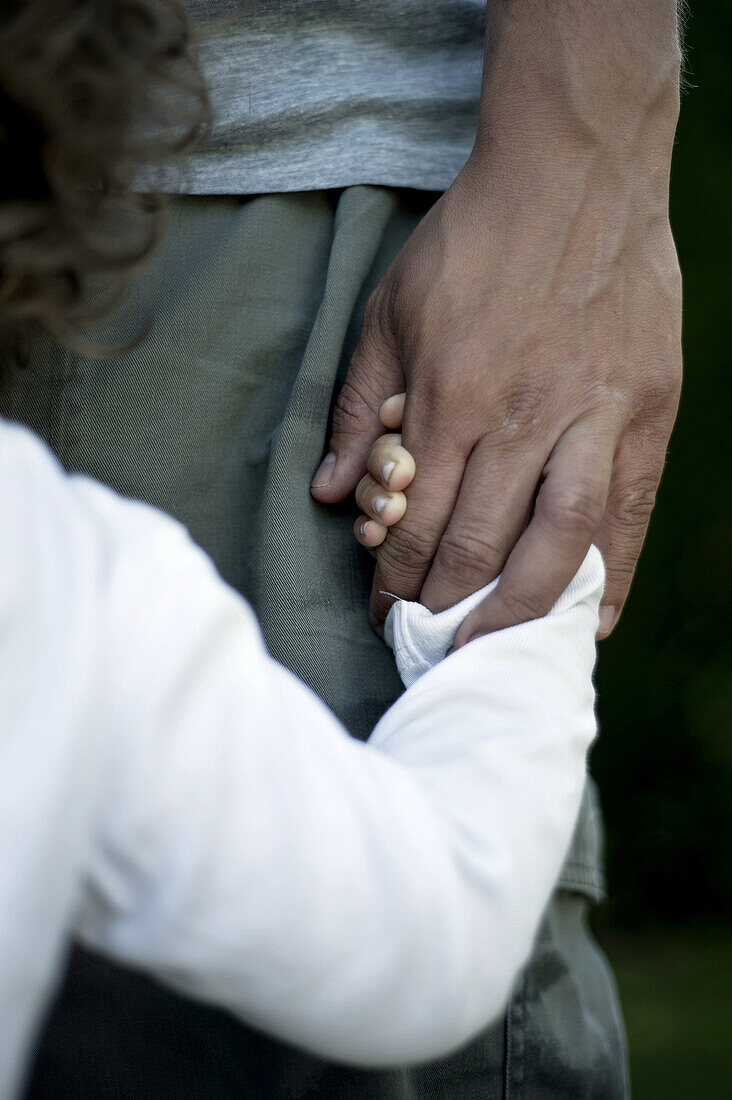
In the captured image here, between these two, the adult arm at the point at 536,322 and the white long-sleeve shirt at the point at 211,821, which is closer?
the white long-sleeve shirt at the point at 211,821

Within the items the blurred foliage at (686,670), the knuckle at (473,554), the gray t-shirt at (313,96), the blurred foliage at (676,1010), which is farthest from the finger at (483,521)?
the blurred foliage at (686,670)

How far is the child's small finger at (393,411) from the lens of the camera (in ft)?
3.01

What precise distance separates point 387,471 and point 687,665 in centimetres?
247

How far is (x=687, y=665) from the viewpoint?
310 centimetres

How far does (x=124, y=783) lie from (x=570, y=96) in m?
0.74

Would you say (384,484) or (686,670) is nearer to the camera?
(384,484)

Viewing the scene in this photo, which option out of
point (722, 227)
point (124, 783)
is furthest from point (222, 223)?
point (722, 227)

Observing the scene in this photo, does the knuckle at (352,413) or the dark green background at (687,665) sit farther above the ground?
the knuckle at (352,413)

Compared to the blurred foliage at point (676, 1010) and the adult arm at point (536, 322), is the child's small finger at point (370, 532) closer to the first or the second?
the adult arm at point (536, 322)

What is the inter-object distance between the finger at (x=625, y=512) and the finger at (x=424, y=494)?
0.16 meters

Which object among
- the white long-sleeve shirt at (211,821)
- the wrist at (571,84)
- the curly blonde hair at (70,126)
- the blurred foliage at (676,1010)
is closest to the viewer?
the white long-sleeve shirt at (211,821)

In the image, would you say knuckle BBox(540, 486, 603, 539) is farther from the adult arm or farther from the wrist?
the wrist

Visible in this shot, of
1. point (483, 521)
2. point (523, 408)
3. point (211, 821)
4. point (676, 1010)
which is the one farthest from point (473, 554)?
point (676, 1010)

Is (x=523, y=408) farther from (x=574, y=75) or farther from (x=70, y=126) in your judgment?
(x=70, y=126)
